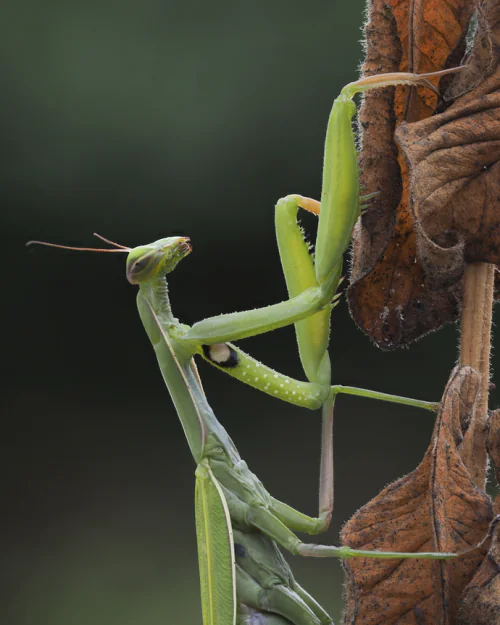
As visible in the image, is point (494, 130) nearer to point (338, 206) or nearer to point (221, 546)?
point (338, 206)

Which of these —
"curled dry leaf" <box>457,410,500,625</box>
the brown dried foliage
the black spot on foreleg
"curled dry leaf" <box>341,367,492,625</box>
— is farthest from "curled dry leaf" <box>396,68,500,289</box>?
the black spot on foreleg

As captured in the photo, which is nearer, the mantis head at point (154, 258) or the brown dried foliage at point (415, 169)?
the brown dried foliage at point (415, 169)

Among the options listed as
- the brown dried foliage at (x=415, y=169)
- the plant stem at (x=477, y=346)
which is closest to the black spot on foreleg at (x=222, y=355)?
the brown dried foliage at (x=415, y=169)

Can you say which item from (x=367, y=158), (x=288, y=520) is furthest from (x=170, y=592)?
(x=367, y=158)

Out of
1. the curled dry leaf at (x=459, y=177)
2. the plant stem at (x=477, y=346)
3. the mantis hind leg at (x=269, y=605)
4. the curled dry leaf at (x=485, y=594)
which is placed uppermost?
the curled dry leaf at (x=459, y=177)

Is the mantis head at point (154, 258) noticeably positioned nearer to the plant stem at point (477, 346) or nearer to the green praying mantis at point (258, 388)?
the green praying mantis at point (258, 388)

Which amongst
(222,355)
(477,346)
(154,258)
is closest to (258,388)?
(222,355)

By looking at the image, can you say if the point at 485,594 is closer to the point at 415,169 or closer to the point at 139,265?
the point at 415,169
